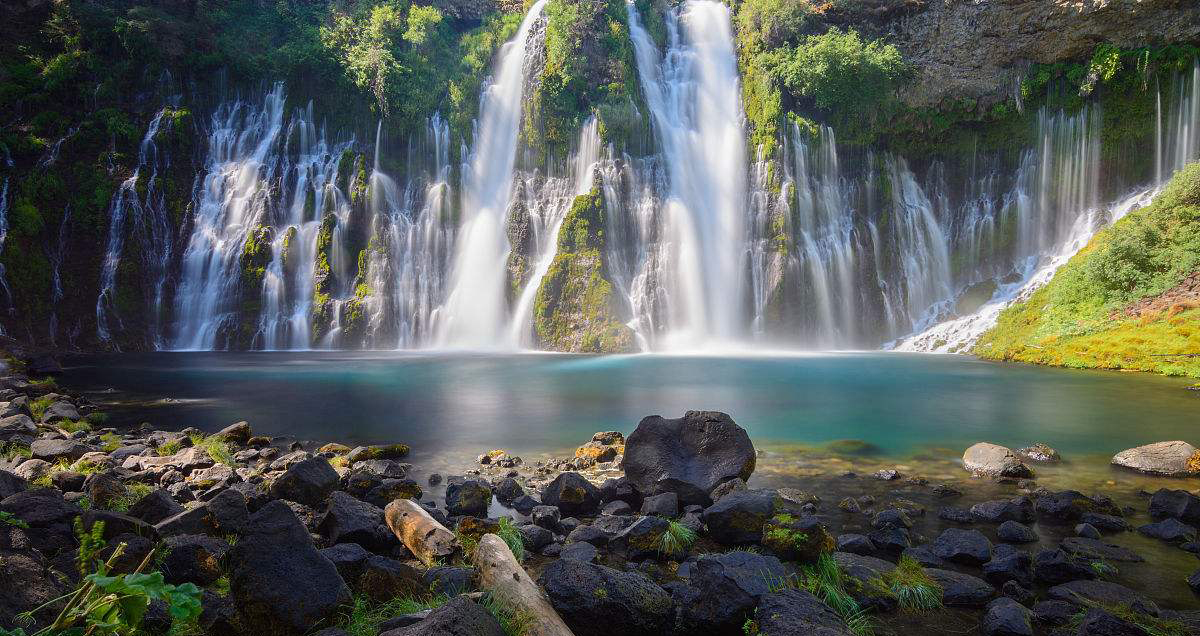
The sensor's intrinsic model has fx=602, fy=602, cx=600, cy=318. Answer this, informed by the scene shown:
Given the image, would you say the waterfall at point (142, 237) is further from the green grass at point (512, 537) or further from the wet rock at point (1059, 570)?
the wet rock at point (1059, 570)

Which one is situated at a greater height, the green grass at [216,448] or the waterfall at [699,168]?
the waterfall at [699,168]

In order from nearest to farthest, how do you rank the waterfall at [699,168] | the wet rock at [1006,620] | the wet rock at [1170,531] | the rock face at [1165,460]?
the wet rock at [1006,620], the wet rock at [1170,531], the rock face at [1165,460], the waterfall at [699,168]

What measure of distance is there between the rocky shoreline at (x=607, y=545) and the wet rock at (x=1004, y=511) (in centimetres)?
4

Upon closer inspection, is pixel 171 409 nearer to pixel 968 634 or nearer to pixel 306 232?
pixel 968 634

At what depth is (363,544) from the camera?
17.4 feet

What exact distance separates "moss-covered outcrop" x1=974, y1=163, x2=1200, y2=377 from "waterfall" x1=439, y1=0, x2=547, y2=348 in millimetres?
23791

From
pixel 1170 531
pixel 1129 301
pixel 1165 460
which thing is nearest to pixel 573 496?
pixel 1170 531

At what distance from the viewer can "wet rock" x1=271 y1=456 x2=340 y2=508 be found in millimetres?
6375

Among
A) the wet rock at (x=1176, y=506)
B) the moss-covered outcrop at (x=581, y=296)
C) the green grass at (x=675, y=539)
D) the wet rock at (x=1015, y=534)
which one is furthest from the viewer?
the moss-covered outcrop at (x=581, y=296)

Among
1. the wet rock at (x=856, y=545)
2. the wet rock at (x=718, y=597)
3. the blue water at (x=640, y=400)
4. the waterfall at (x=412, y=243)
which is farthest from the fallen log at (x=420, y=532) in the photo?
the waterfall at (x=412, y=243)

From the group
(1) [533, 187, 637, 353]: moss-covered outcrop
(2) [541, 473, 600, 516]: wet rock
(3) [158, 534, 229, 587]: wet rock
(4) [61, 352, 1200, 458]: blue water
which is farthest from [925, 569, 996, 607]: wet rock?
(1) [533, 187, 637, 353]: moss-covered outcrop

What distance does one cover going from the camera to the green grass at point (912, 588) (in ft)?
14.6

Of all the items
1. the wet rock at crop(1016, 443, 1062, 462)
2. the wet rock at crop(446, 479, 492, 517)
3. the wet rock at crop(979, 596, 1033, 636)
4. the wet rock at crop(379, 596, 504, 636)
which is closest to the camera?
the wet rock at crop(379, 596, 504, 636)

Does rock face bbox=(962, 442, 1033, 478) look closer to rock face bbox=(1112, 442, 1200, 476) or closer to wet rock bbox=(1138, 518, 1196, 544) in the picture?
rock face bbox=(1112, 442, 1200, 476)
